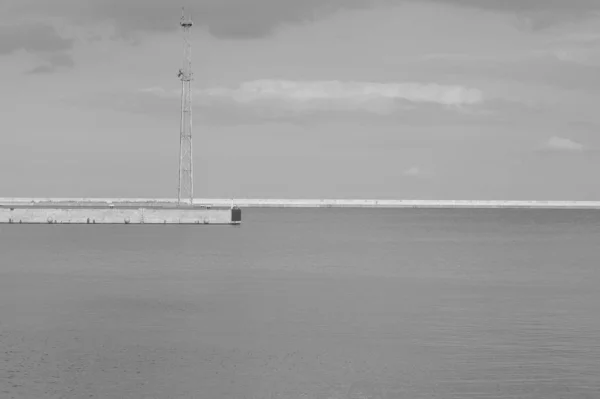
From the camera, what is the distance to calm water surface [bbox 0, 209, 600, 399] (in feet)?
77.6

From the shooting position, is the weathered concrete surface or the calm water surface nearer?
the calm water surface

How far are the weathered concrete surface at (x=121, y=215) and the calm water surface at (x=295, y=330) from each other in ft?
153

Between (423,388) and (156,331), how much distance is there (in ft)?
40.2

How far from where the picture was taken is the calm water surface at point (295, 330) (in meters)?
23.6

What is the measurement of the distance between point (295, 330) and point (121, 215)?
88637 millimetres

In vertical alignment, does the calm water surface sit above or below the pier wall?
below

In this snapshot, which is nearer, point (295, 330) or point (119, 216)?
point (295, 330)

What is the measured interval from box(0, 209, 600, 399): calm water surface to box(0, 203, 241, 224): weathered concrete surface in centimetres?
4649

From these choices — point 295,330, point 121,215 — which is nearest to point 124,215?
point 121,215

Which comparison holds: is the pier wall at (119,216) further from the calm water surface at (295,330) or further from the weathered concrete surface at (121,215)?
the calm water surface at (295,330)

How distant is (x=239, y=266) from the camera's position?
6619 cm

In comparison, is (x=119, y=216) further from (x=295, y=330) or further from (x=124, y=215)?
(x=295, y=330)

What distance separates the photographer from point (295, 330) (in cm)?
3288

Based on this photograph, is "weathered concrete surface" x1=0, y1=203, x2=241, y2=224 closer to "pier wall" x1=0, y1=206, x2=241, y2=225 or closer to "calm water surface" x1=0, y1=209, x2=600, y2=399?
"pier wall" x1=0, y1=206, x2=241, y2=225
